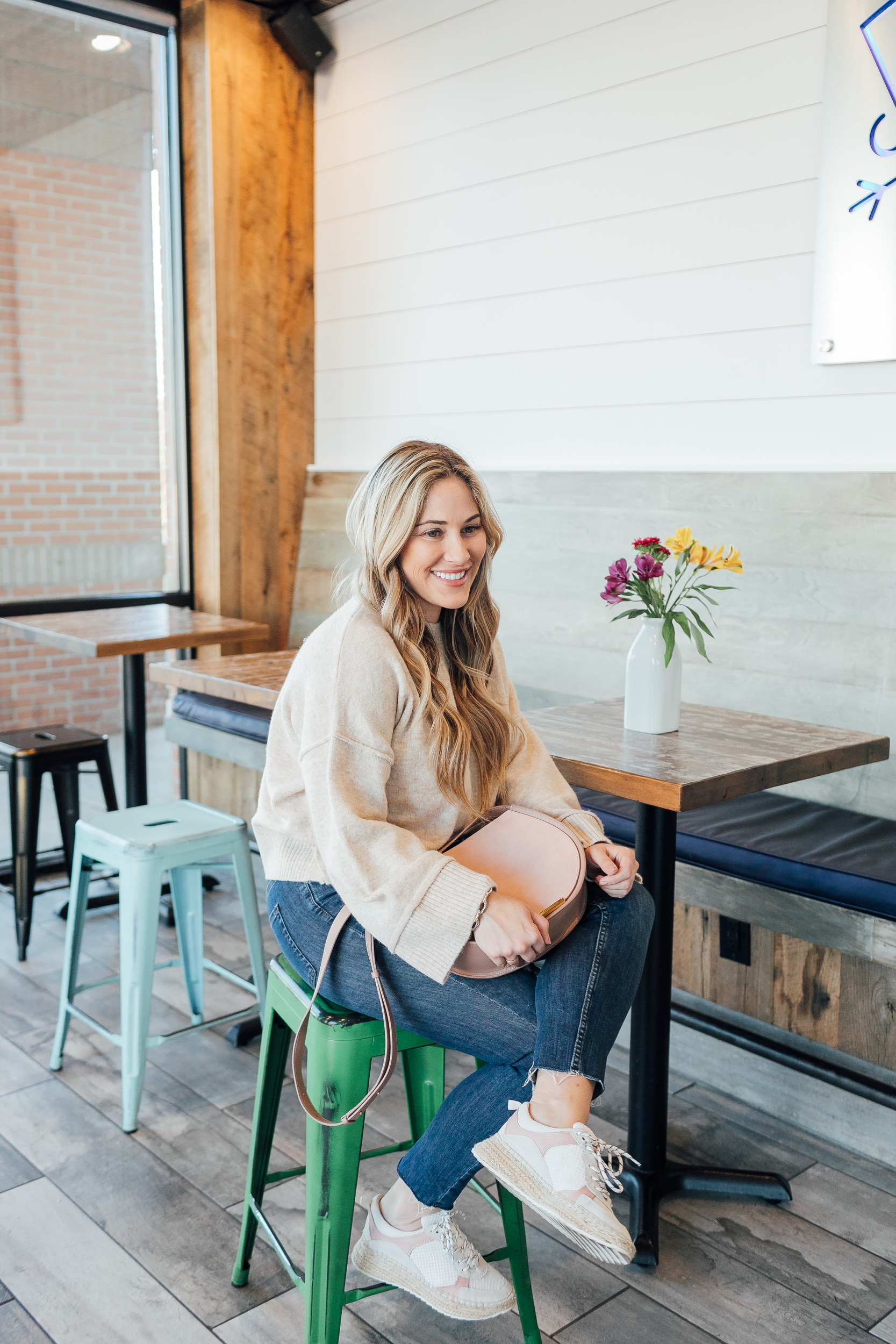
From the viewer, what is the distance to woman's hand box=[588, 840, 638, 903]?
1598 mm

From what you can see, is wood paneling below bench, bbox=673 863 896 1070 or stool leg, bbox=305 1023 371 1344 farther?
wood paneling below bench, bbox=673 863 896 1070

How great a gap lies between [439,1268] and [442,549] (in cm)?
98

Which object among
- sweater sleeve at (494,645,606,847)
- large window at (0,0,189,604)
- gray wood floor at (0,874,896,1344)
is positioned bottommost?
gray wood floor at (0,874,896,1344)

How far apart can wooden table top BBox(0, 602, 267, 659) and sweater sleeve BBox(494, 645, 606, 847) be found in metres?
1.52

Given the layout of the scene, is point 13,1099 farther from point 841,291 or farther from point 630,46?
point 630,46

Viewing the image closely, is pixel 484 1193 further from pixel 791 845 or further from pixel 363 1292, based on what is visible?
pixel 791 845

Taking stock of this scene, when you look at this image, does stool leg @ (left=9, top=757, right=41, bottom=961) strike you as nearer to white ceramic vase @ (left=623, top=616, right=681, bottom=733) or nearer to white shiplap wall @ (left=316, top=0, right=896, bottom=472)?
white shiplap wall @ (left=316, top=0, right=896, bottom=472)

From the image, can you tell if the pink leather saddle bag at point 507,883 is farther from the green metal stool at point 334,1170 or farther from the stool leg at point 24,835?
the stool leg at point 24,835

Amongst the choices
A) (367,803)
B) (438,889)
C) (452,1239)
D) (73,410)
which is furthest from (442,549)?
(73,410)

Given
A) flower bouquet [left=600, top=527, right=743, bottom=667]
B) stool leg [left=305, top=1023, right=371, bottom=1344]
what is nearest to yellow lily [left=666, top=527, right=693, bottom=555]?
flower bouquet [left=600, top=527, right=743, bottom=667]

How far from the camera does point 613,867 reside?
162 centimetres

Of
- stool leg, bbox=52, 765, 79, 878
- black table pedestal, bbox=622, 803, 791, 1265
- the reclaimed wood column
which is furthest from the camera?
the reclaimed wood column

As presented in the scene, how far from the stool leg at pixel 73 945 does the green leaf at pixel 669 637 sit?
1.33 metres

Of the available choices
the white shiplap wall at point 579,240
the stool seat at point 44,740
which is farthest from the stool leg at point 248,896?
the white shiplap wall at point 579,240
